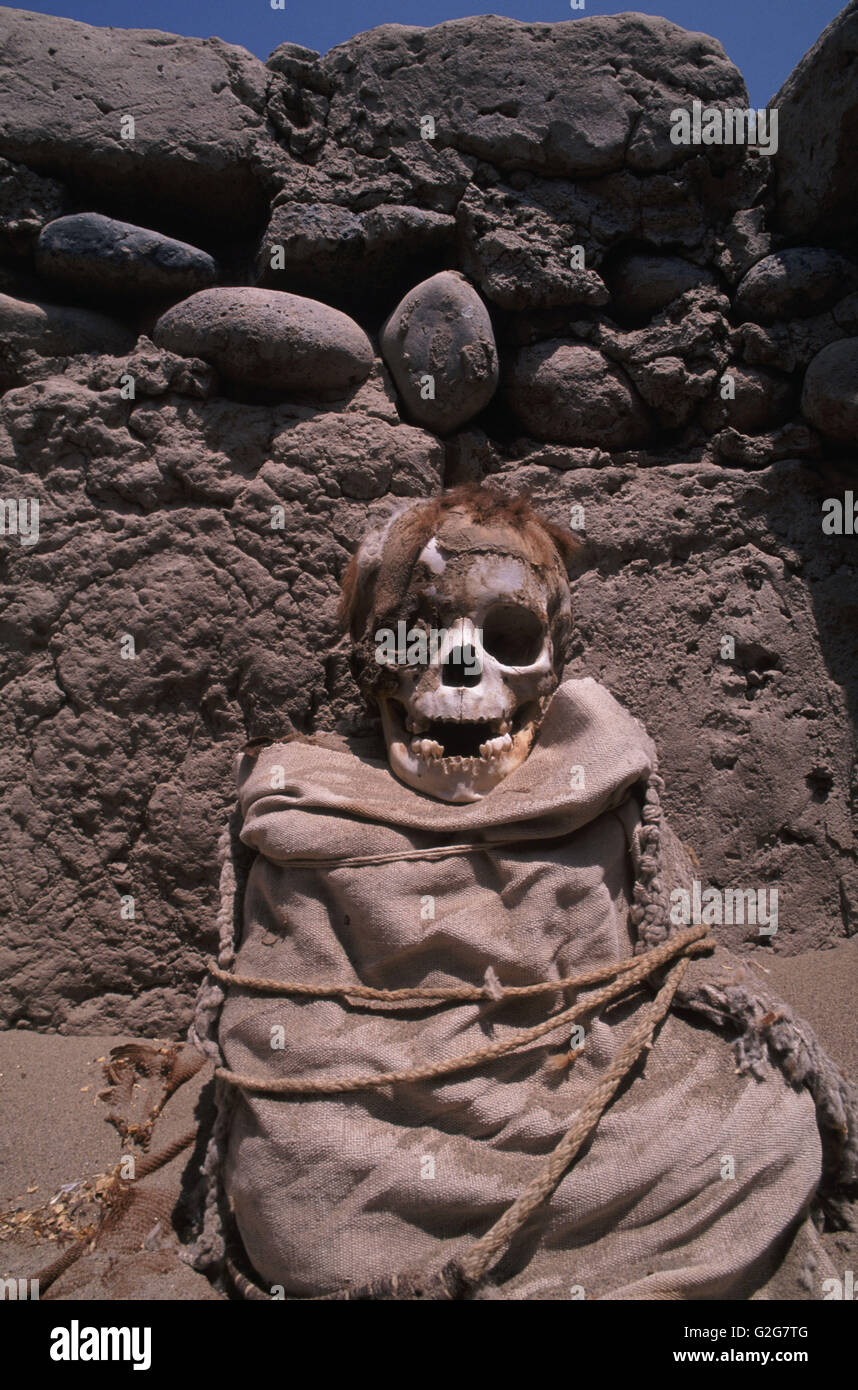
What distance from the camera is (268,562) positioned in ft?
9.76

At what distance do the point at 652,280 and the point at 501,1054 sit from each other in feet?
9.32

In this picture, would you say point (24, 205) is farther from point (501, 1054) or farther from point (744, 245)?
point (501, 1054)

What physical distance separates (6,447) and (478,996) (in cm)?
237

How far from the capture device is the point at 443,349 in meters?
3.09

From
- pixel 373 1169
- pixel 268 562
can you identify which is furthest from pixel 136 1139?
pixel 268 562

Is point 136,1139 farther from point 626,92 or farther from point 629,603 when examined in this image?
point 626,92

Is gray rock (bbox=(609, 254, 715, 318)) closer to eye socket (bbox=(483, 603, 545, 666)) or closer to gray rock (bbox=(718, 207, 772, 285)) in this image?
gray rock (bbox=(718, 207, 772, 285))

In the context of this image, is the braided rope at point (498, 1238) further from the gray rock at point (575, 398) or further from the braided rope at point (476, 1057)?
the gray rock at point (575, 398)

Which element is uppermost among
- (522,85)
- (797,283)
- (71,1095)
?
(522,85)

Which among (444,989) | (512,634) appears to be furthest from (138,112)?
(444,989)

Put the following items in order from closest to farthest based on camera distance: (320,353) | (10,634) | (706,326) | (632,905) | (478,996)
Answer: (478,996)
(632,905)
(10,634)
(320,353)
(706,326)

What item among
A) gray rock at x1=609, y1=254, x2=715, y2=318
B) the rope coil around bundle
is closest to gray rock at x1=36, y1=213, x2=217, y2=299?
gray rock at x1=609, y1=254, x2=715, y2=318

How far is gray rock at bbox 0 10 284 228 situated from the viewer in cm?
307

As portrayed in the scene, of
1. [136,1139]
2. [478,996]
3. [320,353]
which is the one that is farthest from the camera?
[320,353]
